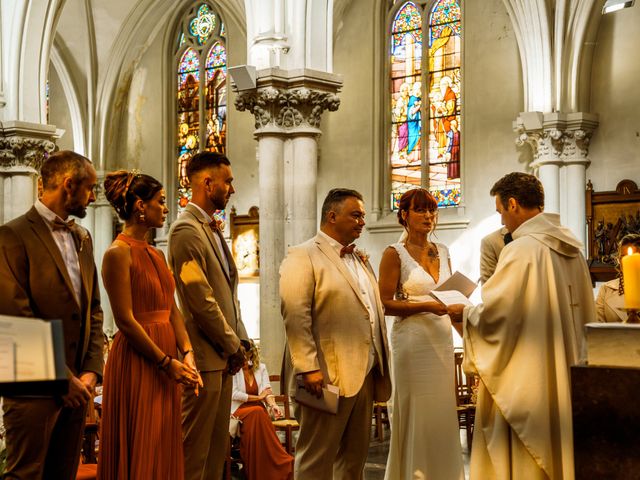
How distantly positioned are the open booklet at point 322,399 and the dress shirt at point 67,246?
120 centimetres

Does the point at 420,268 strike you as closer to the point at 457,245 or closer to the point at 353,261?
→ the point at 353,261

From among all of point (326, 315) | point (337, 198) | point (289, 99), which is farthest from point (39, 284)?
point (289, 99)

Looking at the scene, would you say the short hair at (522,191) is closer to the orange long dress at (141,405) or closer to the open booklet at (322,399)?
the open booklet at (322,399)

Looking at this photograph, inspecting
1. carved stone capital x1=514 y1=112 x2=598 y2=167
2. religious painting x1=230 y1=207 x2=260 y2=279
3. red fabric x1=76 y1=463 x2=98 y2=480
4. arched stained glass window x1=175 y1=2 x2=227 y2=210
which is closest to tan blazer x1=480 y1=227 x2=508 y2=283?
red fabric x1=76 y1=463 x2=98 y2=480

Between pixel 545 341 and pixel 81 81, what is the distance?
54.1ft

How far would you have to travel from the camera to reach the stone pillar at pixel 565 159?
13.8m

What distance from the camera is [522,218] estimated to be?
475 cm

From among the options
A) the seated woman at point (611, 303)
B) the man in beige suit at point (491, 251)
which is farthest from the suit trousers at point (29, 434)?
the seated woman at point (611, 303)

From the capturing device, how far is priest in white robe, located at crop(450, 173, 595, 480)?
15.1 ft

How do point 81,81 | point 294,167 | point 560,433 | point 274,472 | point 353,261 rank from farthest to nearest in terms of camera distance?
point 81,81 < point 294,167 < point 274,472 < point 353,261 < point 560,433

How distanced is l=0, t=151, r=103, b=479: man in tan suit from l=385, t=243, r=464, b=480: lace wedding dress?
1.97 m

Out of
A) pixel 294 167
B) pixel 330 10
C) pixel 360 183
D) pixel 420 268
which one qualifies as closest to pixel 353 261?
pixel 420 268

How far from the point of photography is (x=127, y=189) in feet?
14.9

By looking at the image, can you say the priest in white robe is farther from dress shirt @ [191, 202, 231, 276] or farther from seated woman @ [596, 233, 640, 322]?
seated woman @ [596, 233, 640, 322]
